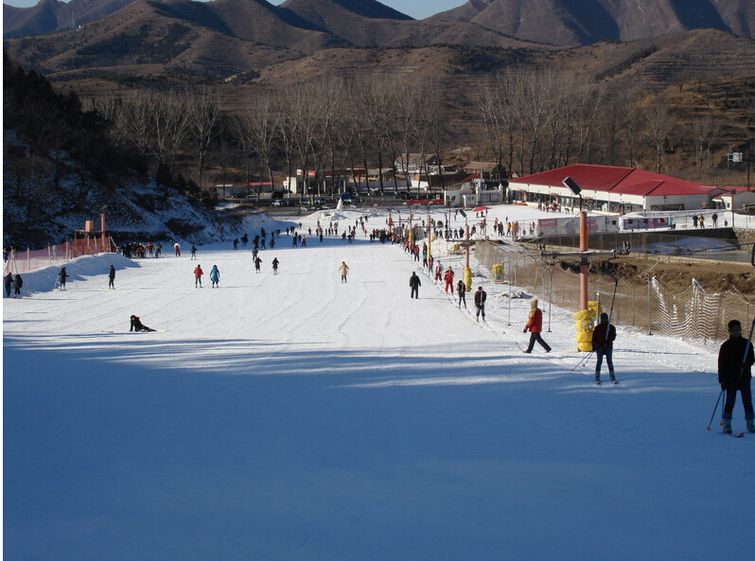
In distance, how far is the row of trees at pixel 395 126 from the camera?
9819 centimetres

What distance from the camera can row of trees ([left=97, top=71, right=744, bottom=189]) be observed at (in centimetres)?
9819

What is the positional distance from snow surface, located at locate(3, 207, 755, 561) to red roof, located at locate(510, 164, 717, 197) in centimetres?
4816

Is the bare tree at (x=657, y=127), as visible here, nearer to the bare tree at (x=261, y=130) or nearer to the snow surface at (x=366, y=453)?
the bare tree at (x=261, y=130)

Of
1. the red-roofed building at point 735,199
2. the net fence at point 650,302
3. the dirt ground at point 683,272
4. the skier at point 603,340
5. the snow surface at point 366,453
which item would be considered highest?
the red-roofed building at point 735,199

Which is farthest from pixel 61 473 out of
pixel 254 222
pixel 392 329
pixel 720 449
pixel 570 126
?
pixel 570 126

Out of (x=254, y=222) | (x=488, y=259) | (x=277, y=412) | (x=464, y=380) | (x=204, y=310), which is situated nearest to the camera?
(x=277, y=412)

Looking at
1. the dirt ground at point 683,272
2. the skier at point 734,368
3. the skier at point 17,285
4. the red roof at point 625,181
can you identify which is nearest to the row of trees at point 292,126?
the red roof at point 625,181

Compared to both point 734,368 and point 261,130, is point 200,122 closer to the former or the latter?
point 261,130

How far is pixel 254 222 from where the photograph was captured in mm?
74062

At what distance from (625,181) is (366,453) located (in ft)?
207

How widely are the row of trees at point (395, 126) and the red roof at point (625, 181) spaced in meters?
16.8

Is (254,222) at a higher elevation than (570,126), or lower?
lower

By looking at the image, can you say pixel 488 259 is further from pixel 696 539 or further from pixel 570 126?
pixel 570 126

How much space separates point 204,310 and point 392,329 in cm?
762
